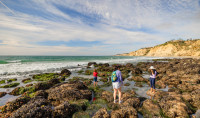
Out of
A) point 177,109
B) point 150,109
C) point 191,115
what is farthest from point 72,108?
point 191,115

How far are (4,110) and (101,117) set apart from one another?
6.27m

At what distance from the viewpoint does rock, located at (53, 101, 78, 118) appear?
5.42m

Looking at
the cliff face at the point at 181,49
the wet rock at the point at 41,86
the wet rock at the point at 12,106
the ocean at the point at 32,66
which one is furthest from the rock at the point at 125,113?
the cliff face at the point at 181,49

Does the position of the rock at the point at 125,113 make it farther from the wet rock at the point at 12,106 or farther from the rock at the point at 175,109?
the wet rock at the point at 12,106

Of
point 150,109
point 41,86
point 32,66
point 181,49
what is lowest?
point 150,109

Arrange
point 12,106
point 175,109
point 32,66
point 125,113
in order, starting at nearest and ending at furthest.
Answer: point 125,113 → point 175,109 → point 12,106 → point 32,66

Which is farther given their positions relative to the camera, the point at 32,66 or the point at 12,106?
the point at 32,66

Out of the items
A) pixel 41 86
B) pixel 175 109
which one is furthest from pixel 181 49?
pixel 41 86

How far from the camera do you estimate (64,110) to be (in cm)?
566

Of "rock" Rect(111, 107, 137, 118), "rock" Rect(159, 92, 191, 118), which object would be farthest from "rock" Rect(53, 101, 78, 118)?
"rock" Rect(159, 92, 191, 118)

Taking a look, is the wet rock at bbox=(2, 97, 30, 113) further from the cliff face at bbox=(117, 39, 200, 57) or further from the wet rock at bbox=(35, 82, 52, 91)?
the cliff face at bbox=(117, 39, 200, 57)

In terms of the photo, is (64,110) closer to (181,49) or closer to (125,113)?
(125,113)

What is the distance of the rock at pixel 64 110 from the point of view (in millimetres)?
5420

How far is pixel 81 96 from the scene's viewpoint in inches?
302
